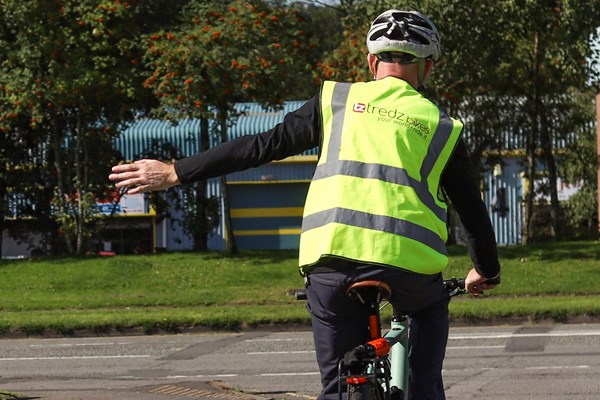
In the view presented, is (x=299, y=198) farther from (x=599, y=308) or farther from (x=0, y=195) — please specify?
(x=599, y=308)

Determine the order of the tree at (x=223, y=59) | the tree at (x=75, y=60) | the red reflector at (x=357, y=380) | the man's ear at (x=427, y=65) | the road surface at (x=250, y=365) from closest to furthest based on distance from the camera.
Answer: the red reflector at (x=357, y=380) < the man's ear at (x=427, y=65) < the road surface at (x=250, y=365) < the tree at (x=223, y=59) < the tree at (x=75, y=60)

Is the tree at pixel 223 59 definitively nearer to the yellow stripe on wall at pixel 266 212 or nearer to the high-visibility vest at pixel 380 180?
the yellow stripe on wall at pixel 266 212

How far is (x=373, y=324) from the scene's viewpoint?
3.93m

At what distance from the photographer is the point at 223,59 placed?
80.9ft

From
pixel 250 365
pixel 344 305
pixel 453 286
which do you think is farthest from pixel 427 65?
pixel 250 365

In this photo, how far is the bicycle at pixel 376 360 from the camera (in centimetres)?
373

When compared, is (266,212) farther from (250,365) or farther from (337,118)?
(337,118)

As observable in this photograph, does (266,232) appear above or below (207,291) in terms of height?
above

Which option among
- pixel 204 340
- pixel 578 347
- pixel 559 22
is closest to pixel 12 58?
pixel 559 22

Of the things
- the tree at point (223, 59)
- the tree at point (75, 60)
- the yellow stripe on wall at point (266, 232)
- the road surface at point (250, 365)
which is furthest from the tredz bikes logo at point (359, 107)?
the yellow stripe on wall at point (266, 232)

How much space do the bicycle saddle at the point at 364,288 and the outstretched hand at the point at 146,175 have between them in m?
0.68

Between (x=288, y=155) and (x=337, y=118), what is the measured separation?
0.20 metres

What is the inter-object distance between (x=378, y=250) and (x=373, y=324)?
25cm

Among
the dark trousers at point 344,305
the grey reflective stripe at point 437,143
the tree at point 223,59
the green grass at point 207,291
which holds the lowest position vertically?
the green grass at point 207,291
